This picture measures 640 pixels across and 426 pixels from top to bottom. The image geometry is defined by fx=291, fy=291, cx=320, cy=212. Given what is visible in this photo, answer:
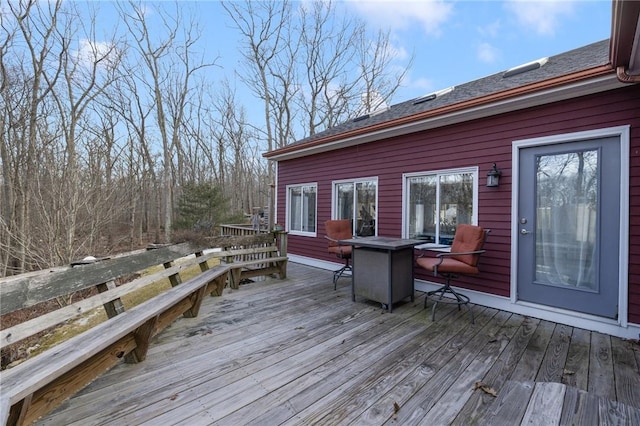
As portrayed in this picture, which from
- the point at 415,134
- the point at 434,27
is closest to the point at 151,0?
the point at 434,27

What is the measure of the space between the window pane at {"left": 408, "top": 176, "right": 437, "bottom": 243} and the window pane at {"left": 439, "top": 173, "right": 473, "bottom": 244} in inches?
5.4

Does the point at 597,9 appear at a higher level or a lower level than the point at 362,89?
lower

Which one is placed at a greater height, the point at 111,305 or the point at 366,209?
the point at 366,209

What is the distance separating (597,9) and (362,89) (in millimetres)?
9527

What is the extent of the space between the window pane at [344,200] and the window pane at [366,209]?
0.63 ft

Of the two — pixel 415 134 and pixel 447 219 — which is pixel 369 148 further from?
pixel 447 219

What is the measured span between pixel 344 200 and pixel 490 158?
2666mm

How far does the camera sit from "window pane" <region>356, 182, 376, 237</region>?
5.17 metres

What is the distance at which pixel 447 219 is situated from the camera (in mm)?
4172

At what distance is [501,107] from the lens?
137 inches

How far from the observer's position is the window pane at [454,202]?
3959mm

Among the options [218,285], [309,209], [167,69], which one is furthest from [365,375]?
[167,69]

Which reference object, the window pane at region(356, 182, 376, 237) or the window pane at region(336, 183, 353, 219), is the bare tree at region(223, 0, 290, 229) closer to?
the window pane at region(336, 183, 353, 219)

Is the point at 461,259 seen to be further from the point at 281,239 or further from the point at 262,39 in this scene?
the point at 262,39
